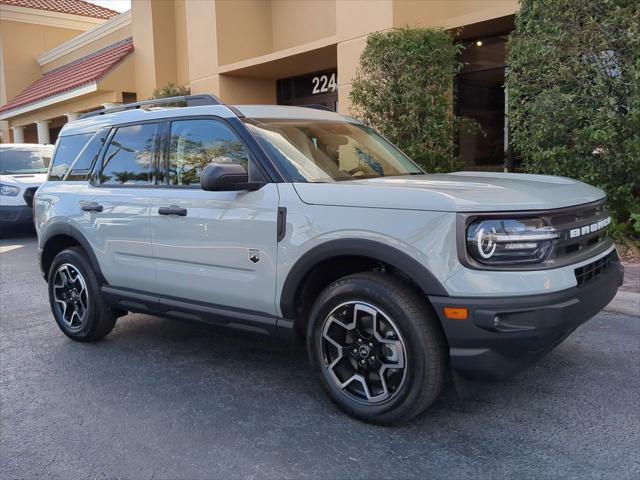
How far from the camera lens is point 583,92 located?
6867 mm

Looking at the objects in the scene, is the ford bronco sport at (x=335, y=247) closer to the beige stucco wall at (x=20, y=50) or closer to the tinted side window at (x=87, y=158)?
the tinted side window at (x=87, y=158)

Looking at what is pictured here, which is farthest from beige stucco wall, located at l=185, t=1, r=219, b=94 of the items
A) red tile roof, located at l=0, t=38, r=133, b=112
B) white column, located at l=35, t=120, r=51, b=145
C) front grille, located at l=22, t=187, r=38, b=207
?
white column, located at l=35, t=120, r=51, b=145

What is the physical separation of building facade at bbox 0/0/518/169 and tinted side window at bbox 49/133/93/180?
616 cm

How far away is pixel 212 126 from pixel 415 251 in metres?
1.81

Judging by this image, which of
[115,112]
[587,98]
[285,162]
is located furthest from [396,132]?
[285,162]

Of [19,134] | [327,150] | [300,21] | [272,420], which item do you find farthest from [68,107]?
[272,420]

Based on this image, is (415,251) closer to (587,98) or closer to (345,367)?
(345,367)

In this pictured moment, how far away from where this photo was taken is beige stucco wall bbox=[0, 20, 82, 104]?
952 inches

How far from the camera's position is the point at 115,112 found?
5.03 meters

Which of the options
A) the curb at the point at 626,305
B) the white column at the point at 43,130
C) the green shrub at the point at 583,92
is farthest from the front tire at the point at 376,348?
the white column at the point at 43,130

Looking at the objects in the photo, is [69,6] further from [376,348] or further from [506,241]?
[506,241]

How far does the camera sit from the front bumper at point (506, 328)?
2.92m

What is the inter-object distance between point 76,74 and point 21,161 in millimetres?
7493

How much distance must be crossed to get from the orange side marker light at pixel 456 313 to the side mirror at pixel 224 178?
4.67 feet
